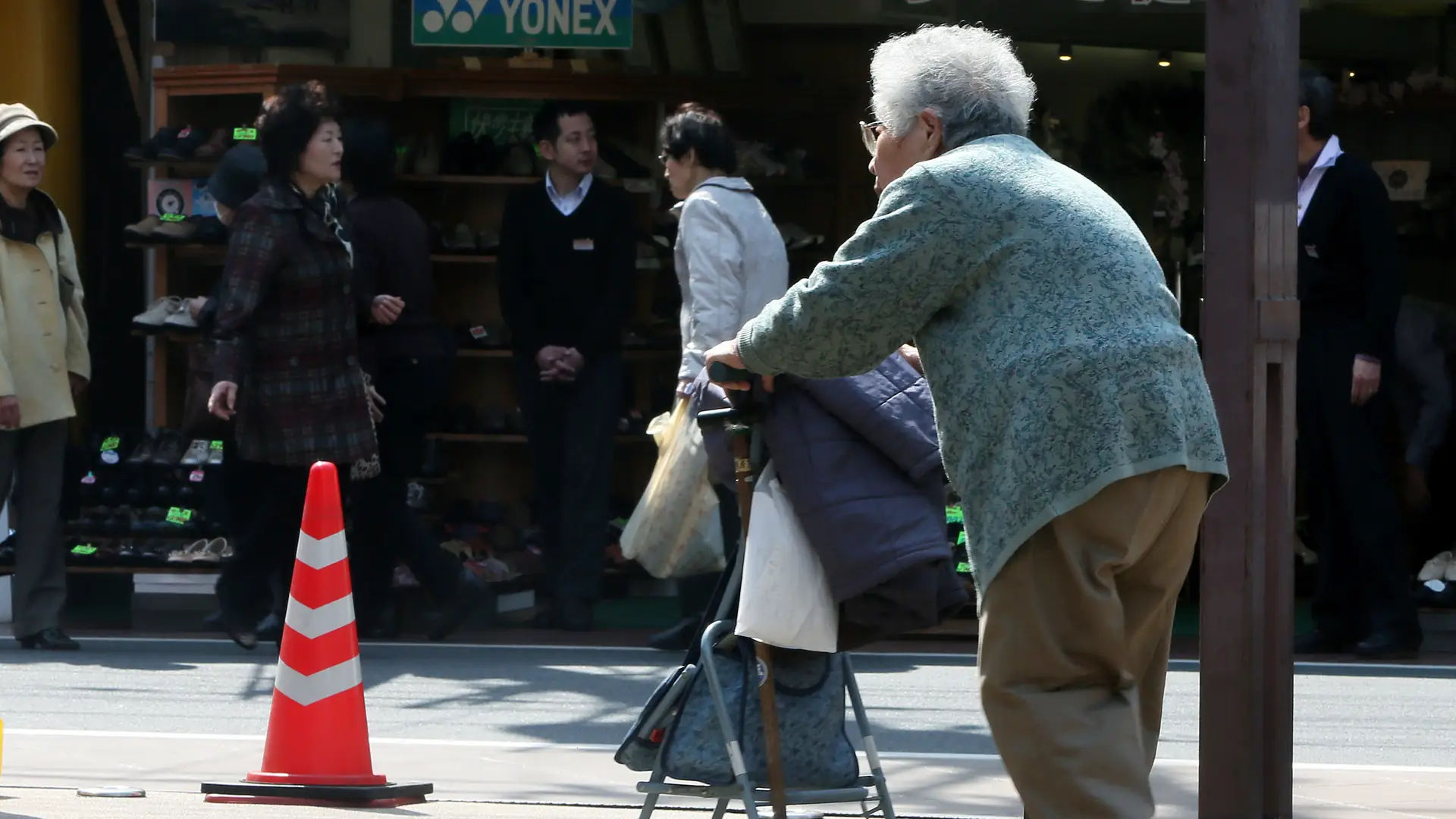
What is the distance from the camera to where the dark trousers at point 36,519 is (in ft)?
26.5

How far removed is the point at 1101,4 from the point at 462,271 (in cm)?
319

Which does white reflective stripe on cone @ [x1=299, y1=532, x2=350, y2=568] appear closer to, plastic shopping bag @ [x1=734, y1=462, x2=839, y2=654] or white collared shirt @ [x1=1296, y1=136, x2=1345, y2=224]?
plastic shopping bag @ [x1=734, y1=462, x2=839, y2=654]

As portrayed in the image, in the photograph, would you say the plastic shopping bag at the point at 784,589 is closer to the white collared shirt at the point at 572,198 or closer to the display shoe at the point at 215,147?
the white collared shirt at the point at 572,198

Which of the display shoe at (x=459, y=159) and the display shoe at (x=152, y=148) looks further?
the display shoe at (x=459, y=159)

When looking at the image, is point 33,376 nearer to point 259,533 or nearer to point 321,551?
point 259,533

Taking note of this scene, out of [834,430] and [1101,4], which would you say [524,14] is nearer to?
[1101,4]

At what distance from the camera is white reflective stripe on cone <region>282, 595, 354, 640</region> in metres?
5.46

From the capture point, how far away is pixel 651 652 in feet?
26.9

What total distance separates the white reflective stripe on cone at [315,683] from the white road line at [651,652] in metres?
2.55

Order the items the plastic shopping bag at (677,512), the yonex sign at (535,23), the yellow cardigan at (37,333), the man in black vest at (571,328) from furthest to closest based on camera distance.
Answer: the yonex sign at (535,23)
the man in black vest at (571,328)
the yellow cardigan at (37,333)
the plastic shopping bag at (677,512)

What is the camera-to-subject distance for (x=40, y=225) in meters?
8.20

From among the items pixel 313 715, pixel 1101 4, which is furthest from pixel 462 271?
pixel 313 715

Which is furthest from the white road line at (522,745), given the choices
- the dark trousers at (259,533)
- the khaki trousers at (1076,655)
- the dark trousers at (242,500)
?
the khaki trousers at (1076,655)

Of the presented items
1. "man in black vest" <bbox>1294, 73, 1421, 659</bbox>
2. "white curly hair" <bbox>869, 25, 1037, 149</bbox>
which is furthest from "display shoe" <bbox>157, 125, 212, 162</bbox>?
"white curly hair" <bbox>869, 25, 1037, 149</bbox>
